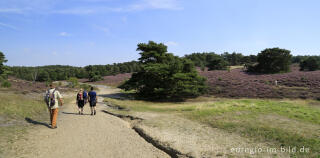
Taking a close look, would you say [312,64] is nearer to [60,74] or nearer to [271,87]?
[271,87]

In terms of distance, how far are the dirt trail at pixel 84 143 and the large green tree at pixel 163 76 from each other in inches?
592

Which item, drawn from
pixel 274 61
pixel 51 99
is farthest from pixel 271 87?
pixel 51 99

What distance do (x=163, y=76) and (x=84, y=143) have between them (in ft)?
59.2

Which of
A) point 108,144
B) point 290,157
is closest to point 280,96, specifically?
point 290,157

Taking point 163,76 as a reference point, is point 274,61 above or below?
above

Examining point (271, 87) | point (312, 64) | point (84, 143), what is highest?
point (312, 64)

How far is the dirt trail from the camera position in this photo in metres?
5.92

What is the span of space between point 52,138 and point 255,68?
44528 mm

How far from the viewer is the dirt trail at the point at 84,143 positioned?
592cm

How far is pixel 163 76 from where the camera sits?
2434cm

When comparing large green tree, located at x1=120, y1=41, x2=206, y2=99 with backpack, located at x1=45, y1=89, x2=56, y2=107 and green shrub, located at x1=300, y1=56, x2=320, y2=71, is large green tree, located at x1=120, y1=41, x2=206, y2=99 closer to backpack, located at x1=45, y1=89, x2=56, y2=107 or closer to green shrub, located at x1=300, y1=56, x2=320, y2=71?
backpack, located at x1=45, y1=89, x2=56, y2=107

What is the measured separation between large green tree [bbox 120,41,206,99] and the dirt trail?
49.3ft

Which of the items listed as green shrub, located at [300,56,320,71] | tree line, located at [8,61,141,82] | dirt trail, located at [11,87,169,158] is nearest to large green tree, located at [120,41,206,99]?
dirt trail, located at [11,87,169,158]

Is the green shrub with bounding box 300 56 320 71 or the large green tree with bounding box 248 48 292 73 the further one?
the green shrub with bounding box 300 56 320 71
